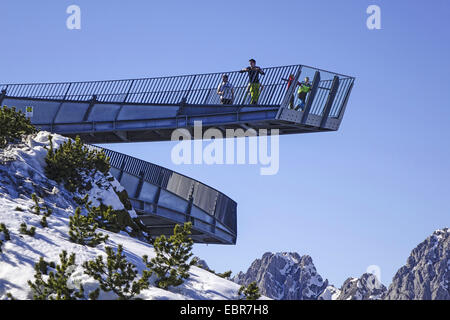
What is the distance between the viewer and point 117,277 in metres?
15.6

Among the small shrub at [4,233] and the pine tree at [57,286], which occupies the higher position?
the small shrub at [4,233]

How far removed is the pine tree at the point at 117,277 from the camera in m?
15.6

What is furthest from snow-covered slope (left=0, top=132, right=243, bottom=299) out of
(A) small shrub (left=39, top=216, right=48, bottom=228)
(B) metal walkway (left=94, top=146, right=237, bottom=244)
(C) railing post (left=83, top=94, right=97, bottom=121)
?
(C) railing post (left=83, top=94, right=97, bottom=121)

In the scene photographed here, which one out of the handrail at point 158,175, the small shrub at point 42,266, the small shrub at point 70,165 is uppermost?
the handrail at point 158,175

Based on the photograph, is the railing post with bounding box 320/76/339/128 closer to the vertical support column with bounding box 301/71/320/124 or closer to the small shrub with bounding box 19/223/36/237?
the vertical support column with bounding box 301/71/320/124

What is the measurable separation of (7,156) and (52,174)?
4.32 ft

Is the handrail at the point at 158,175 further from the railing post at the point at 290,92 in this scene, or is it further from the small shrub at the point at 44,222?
the small shrub at the point at 44,222

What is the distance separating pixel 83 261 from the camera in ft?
55.7

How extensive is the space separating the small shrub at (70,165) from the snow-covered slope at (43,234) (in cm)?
28


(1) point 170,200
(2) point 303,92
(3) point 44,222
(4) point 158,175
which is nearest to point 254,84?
(2) point 303,92

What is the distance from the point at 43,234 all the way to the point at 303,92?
16.1 meters

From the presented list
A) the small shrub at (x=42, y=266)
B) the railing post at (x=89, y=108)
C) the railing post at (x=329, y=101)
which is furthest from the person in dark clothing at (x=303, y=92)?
the small shrub at (x=42, y=266)
